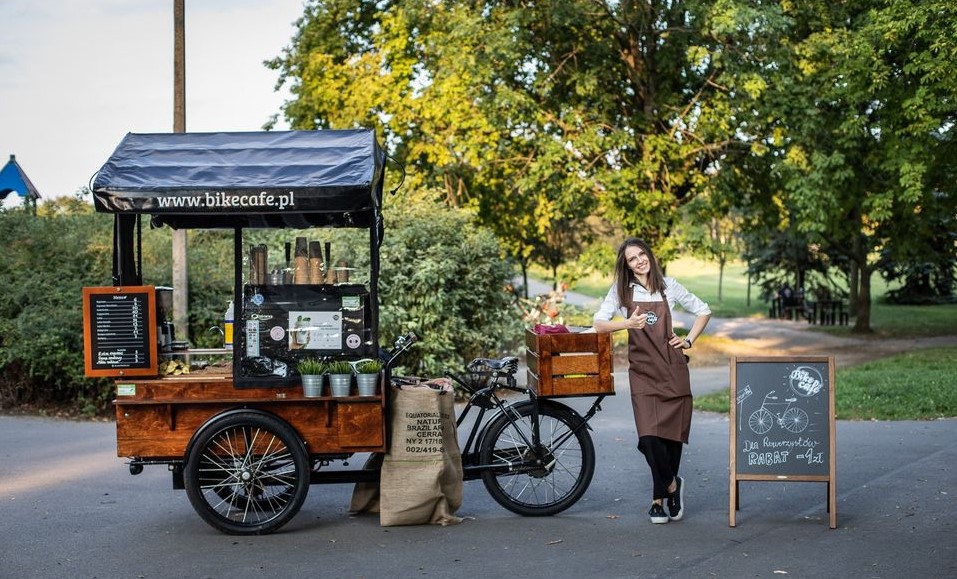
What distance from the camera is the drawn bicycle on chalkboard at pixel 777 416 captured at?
288 inches

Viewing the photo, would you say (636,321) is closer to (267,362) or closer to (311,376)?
(311,376)

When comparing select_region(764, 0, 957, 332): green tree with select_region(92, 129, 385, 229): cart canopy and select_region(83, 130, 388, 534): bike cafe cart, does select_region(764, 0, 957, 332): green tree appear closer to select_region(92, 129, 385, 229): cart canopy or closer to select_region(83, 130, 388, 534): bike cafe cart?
select_region(92, 129, 385, 229): cart canopy

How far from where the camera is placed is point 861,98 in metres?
20.0

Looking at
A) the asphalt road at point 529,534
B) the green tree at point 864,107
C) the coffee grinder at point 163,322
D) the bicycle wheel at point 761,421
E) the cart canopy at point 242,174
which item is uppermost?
the green tree at point 864,107

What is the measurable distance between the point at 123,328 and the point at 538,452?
289cm

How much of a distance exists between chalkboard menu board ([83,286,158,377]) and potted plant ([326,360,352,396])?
1147 millimetres

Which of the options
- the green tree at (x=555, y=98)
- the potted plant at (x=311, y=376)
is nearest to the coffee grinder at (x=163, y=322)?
the potted plant at (x=311, y=376)

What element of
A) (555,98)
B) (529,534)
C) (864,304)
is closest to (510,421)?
(529,534)

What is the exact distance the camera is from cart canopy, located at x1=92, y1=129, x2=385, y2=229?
664cm

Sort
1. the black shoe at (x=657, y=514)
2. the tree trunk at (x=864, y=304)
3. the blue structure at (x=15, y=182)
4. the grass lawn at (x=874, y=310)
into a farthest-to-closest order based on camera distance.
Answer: the grass lawn at (x=874, y=310) → the tree trunk at (x=864, y=304) → the blue structure at (x=15, y=182) → the black shoe at (x=657, y=514)

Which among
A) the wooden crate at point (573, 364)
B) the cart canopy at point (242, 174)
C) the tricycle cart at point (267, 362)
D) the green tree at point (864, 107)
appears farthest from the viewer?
the green tree at point (864, 107)

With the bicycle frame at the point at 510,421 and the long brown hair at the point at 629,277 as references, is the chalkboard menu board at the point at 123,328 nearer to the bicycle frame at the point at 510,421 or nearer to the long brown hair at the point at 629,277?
the bicycle frame at the point at 510,421

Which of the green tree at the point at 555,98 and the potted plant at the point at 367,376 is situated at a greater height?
the green tree at the point at 555,98

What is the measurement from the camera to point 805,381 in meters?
7.34
